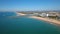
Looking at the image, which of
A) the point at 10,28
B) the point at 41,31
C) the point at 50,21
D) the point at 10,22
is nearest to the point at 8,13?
the point at 10,22

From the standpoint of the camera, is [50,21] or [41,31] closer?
[41,31]

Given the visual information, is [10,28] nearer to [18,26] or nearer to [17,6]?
[18,26]

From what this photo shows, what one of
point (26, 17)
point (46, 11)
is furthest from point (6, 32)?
point (46, 11)

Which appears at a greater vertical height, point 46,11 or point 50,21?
point 46,11

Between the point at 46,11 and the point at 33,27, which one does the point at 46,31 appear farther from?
the point at 46,11

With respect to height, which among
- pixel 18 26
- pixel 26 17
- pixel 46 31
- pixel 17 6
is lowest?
pixel 46 31

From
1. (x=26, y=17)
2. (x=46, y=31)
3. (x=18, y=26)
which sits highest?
(x=26, y=17)
